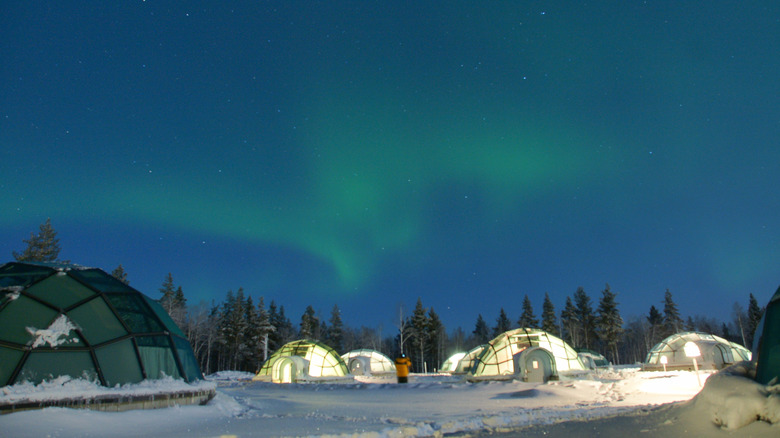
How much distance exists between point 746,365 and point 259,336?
51.6 metres

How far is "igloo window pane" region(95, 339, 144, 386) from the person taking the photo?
8.84 metres

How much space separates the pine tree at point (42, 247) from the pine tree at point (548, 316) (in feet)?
200

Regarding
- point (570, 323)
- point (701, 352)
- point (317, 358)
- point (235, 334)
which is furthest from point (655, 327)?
point (235, 334)

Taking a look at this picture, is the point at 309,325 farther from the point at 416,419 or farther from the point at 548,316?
the point at 416,419

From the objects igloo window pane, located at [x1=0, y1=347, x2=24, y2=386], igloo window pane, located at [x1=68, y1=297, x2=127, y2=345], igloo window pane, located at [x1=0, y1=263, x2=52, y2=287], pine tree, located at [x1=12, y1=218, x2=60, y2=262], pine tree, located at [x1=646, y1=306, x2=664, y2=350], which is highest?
pine tree, located at [x1=12, y1=218, x2=60, y2=262]

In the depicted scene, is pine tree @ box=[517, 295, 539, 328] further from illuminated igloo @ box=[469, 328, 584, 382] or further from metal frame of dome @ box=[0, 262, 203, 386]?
metal frame of dome @ box=[0, 262, 203, 386]

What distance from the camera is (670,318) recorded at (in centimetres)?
6066

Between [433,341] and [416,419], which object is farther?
[433,341]

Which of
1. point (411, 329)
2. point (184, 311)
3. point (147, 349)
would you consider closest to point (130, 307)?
point (147, 349)

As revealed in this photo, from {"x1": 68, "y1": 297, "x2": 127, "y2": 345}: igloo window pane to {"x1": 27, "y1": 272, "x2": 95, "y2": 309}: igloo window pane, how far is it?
0.25m

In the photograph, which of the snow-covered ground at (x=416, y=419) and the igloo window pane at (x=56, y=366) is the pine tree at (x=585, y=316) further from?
the igloo window pane at (x=56, y=366)

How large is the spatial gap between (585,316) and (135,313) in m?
66.9

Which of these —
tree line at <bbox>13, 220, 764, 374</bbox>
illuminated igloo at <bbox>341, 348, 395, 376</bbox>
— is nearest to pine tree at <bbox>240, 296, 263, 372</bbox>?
tree line at <bbox>13, 220, 764, 374</bbox>

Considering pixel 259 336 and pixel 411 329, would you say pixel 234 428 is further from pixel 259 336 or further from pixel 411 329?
pixel 411 329
